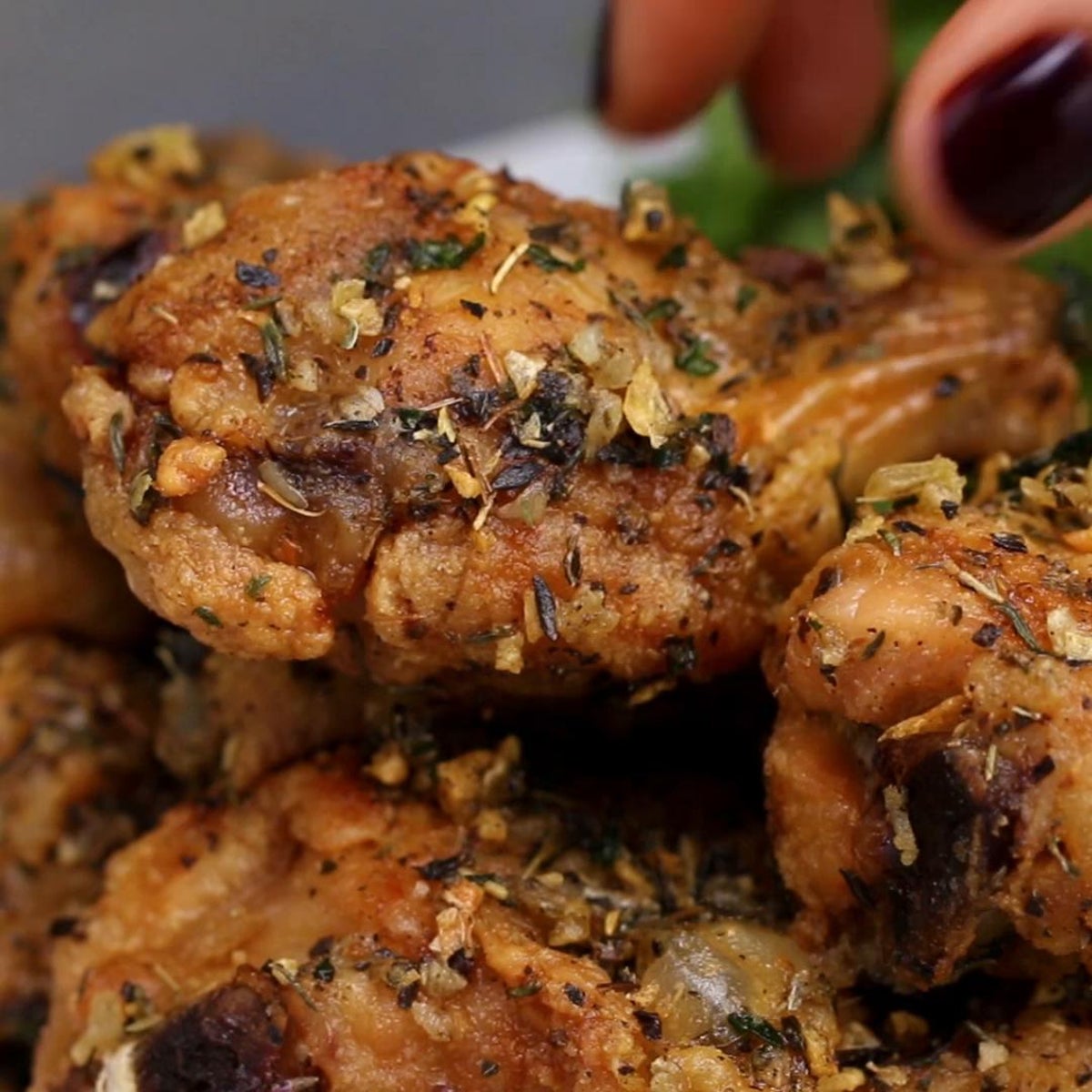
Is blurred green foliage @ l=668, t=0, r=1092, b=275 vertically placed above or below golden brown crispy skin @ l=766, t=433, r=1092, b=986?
above

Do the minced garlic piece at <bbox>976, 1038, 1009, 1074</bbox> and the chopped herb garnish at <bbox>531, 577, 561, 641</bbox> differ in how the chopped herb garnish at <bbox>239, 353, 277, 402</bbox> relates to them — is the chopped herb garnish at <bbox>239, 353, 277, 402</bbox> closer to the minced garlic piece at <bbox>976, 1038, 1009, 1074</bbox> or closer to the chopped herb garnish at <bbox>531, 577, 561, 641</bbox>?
the chopped herb garnish at <bbox>531, 577, 561, 641</bbox>

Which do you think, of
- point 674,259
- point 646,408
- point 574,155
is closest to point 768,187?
point 574,155

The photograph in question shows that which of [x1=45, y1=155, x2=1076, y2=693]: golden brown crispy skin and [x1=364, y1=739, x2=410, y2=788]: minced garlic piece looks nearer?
[x1=45, y1=155, x2=1076, y2=693]: golden brown crispy skin

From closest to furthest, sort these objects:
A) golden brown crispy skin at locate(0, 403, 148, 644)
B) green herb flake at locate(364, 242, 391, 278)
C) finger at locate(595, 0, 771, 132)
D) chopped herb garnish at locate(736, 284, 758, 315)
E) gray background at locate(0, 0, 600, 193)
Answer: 1. green herb flake at locate(364, 242, 391, 278)
2. chopped herb garnish at locate(736, 284, 758, 315)
3. golden brown crispy skin at locate(0, 403, 148, 644)
4. finger at locate(595, 0, 771, 132)
5. gray background at locate(0, 0, 600, 193)

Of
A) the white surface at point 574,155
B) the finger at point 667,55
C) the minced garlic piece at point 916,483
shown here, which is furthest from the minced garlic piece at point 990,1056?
the white surface at point 574,155

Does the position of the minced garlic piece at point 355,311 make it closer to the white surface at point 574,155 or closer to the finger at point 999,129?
the finger at point 999,129

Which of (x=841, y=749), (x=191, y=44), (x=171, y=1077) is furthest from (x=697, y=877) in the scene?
(x=191, y=44)

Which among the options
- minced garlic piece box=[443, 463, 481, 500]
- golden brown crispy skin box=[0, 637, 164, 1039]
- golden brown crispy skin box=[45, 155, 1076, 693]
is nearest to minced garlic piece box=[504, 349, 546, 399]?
golden brown crispy skin box=[45, 155, 1076, 693]

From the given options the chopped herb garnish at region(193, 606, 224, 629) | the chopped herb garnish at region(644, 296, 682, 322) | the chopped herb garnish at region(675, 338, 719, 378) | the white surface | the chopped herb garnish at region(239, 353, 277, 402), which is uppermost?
the white surface

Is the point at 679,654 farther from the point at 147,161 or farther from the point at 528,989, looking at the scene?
the point at 147,161
